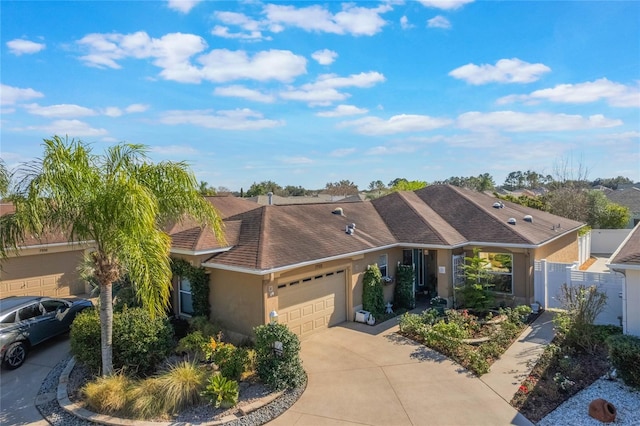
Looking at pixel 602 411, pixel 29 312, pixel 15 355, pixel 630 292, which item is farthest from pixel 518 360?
pixel 29 312

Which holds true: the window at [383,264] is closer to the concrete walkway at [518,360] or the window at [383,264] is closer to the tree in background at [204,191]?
the concrete walkway at [518,360]

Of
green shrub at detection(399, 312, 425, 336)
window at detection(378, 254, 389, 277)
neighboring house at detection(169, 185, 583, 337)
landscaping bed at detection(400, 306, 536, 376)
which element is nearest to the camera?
landscaping bed at detection(400, 306, 536, 376)

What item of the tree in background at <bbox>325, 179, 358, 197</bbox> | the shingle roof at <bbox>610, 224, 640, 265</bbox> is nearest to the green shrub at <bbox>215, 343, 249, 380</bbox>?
the shingle roof at <bbox>610, 224, 640, 265</bbox>

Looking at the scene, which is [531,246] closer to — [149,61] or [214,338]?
[214,338]

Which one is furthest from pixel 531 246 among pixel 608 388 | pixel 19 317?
pixel 19 317

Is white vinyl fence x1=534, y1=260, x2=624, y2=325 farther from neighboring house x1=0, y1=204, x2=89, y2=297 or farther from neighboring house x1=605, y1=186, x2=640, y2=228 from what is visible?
neighboring house x1=605, y1=186, x2=640, y2=228

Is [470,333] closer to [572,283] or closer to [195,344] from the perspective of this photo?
[572,283]

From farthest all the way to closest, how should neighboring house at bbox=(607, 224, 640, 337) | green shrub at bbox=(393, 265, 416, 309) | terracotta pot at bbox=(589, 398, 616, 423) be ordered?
1. green shrub at bbox=(393, 265, 416, 309)
2. neighboring house at bbox=(607, 224, 640, 337)
3. terracotta pot at bbox=(589, 398, 616, 423)
